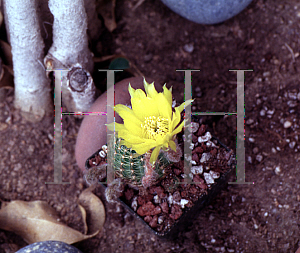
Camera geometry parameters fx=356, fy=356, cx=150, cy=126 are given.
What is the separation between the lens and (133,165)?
61.2 inches

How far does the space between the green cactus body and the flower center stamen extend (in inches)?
5.0

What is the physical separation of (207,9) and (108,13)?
2.26 ft

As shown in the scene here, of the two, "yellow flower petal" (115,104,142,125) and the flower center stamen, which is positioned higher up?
"yellow flower petal" (115,104,142,125)

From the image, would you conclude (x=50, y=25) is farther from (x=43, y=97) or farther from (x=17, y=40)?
(x=43, y=97)


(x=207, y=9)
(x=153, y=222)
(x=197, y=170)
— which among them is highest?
(x=207, y=9)

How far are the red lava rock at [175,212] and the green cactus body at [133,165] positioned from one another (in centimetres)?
17

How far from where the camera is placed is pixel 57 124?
89.2 inches

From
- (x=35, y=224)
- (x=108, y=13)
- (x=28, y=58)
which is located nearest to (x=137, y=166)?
(x=35, y=224)

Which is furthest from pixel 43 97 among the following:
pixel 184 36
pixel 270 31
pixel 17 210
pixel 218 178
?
pixel 270 31

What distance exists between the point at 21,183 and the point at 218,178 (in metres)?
1.20

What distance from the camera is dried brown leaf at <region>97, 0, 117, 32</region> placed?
7.92 ft

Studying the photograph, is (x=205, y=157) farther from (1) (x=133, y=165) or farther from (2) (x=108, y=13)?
(2) (x=108, y=13)

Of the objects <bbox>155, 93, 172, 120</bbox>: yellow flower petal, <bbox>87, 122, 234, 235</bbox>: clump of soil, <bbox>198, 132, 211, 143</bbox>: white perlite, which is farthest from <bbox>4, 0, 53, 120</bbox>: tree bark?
<bbox>198, 132, 211, 143</bbox>: white perlite

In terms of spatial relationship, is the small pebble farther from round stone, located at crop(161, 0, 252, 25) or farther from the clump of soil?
the clump of soil
